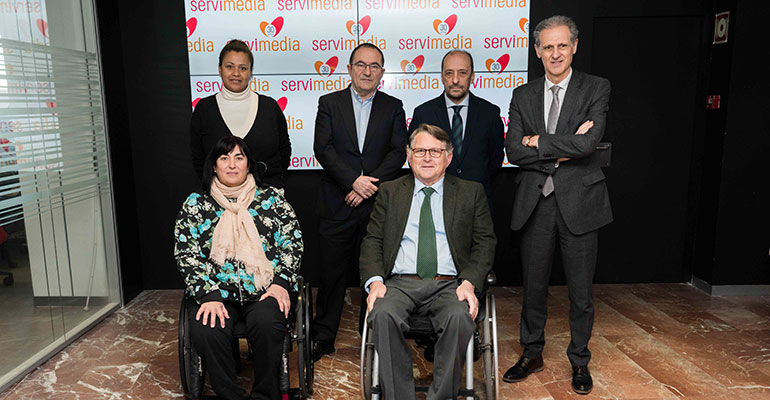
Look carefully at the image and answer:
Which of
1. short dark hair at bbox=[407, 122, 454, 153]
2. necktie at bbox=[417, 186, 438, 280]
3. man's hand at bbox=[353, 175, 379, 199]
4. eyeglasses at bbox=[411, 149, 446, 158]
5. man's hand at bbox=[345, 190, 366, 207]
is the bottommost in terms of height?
necktie at bbox=[417, 186, 438, 280]

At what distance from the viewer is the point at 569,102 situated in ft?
8.92

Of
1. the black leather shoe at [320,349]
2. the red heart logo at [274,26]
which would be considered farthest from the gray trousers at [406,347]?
the red heart logo at [274,26]

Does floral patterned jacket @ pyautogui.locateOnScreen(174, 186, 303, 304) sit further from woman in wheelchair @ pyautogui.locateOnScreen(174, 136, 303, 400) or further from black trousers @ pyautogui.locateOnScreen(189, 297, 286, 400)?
black trousers @ pyautogui.locateOnScreen(189, 297, 286, 400)

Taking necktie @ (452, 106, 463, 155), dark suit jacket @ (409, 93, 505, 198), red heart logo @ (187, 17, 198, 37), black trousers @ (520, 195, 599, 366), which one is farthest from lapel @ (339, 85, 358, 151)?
red heart logo @ (187, 17, 198, 37)

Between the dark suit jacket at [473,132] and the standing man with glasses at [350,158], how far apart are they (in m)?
0.18

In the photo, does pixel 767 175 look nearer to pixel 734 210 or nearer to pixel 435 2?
pixel 734 210

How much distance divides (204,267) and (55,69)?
1.81m

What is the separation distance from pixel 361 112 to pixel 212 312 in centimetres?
143

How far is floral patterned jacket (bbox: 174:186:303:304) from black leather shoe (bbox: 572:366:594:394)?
60.0 inches

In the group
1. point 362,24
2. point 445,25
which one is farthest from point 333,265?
point 445,25

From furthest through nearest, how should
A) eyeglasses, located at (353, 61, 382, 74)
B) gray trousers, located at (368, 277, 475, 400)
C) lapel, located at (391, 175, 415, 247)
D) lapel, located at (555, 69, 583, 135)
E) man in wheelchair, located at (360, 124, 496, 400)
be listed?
eyeglasses, located at (353, 61, 382, 74) < lapel, located at (555, 69, 583, 135) < lapel, located at (391, 175, 415, 247) < man in wheelchair, located at (360, 124, 496, 400) < gray trousers, located at (368, 277, 475, 400)

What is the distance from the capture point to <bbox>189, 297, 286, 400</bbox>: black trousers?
2398mm

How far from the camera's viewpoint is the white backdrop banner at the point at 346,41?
4.14 m

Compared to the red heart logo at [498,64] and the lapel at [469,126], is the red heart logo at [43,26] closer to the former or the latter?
the lapel at [469,126]
